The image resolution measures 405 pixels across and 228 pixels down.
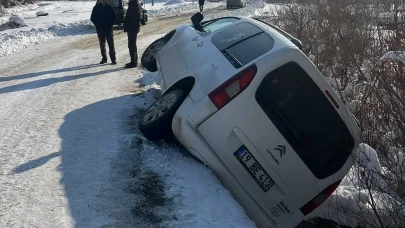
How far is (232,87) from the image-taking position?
4.91 metres

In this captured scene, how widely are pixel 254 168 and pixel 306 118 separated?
0.71m

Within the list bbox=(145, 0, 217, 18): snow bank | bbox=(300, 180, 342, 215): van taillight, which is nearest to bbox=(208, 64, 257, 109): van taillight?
bbox=(300, 180, 342, 215): van taillight

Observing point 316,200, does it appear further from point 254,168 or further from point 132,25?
point 132,25

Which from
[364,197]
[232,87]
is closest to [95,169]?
[232,87]

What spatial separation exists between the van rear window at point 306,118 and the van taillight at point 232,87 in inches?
6.2

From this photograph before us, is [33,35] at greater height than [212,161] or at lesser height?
lesser

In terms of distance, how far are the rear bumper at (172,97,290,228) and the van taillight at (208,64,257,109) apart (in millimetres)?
397

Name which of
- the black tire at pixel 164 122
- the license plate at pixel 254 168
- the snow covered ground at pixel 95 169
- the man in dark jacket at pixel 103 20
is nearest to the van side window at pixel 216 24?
the black tire at pixel 164 122

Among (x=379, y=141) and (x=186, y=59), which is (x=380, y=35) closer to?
(x=379, y=141)

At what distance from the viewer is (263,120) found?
470cm

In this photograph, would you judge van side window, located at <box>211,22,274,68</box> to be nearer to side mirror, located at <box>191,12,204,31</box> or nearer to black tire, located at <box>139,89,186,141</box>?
black tire, located at <box>139,89,186,141</box>

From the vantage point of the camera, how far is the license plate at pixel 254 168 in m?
4.74

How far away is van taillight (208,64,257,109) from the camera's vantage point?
4.84 m

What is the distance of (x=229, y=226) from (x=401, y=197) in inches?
69.0
